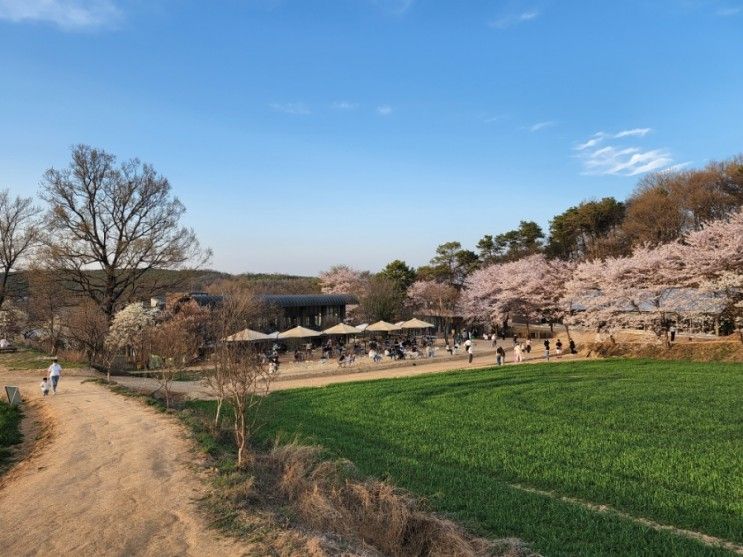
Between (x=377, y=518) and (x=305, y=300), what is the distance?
35.8m

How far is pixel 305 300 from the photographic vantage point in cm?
4138

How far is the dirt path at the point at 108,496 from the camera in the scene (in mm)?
5488

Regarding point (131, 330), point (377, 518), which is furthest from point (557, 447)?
point (131, 330)

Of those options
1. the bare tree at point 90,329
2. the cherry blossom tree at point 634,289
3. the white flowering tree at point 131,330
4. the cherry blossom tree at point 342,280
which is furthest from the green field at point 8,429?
the cherry blossom tree at point 342,280

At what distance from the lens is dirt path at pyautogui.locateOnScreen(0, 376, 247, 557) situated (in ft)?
18.0

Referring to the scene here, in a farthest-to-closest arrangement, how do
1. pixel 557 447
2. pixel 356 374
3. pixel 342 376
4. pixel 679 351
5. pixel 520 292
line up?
pixel 520 292
pixel 679 351
pixel 356 374
pixel 342 376
pixel 557 447

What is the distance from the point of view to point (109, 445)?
10109 mm

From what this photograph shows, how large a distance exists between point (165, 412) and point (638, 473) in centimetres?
1158

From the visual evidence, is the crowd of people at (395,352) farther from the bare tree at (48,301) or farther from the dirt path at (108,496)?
the dirt path at (108,496)

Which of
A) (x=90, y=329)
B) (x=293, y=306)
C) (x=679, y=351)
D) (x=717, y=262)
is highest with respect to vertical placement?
(x=717, y=262)

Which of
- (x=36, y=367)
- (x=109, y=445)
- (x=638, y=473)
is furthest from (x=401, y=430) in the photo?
(x=36, y=367)

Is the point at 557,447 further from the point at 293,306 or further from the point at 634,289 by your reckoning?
the point at 293,306

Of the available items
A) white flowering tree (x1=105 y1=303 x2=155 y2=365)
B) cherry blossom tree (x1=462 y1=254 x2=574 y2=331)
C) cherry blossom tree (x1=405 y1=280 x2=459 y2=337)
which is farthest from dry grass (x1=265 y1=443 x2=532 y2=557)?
cherry blossom tree (x1=405 y1=280 x2=459 y2=337)

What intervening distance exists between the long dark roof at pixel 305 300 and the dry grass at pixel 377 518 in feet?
99.3
